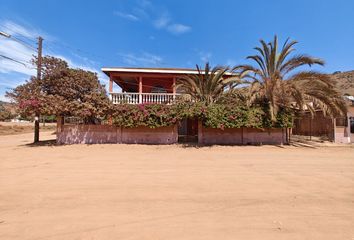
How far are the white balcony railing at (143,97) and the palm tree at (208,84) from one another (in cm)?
188

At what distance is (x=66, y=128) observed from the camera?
16234 mm

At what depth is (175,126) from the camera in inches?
631

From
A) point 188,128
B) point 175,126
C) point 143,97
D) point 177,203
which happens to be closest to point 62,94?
point 143,97

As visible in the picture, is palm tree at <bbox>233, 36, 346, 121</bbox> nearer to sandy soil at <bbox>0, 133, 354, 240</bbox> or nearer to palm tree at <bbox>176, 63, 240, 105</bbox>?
palm tree at <bbox>176, 63, 240, 105</bbox>

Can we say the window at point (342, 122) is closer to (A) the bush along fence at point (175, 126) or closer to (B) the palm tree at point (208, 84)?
(A) the bush along fence at point (175, 126)

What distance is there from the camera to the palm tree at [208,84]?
15688 mm

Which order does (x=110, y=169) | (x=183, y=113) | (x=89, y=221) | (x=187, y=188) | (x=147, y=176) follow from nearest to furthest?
(x=89, y=221)
(x=187, y=188)
(x=147, y=176)
(x=110, y=169)
(x=183, y=113)

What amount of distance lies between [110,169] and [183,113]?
7.25 meters

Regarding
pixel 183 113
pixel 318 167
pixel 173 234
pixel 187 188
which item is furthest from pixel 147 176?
pixel 183 113

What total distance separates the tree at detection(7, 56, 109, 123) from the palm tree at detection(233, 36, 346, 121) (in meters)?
9.55

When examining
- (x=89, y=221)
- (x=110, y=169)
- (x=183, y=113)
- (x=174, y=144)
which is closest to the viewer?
(x=89, y=221)

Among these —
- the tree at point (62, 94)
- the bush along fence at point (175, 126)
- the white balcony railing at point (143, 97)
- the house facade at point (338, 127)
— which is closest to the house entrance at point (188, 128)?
the white balcony railing at point (143, 97)

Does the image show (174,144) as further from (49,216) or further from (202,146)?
(49,216)

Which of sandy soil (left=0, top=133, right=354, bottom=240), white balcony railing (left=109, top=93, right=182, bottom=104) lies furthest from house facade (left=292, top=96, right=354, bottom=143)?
sandy soil (left=0, top=133, right=354, bottom=240)
